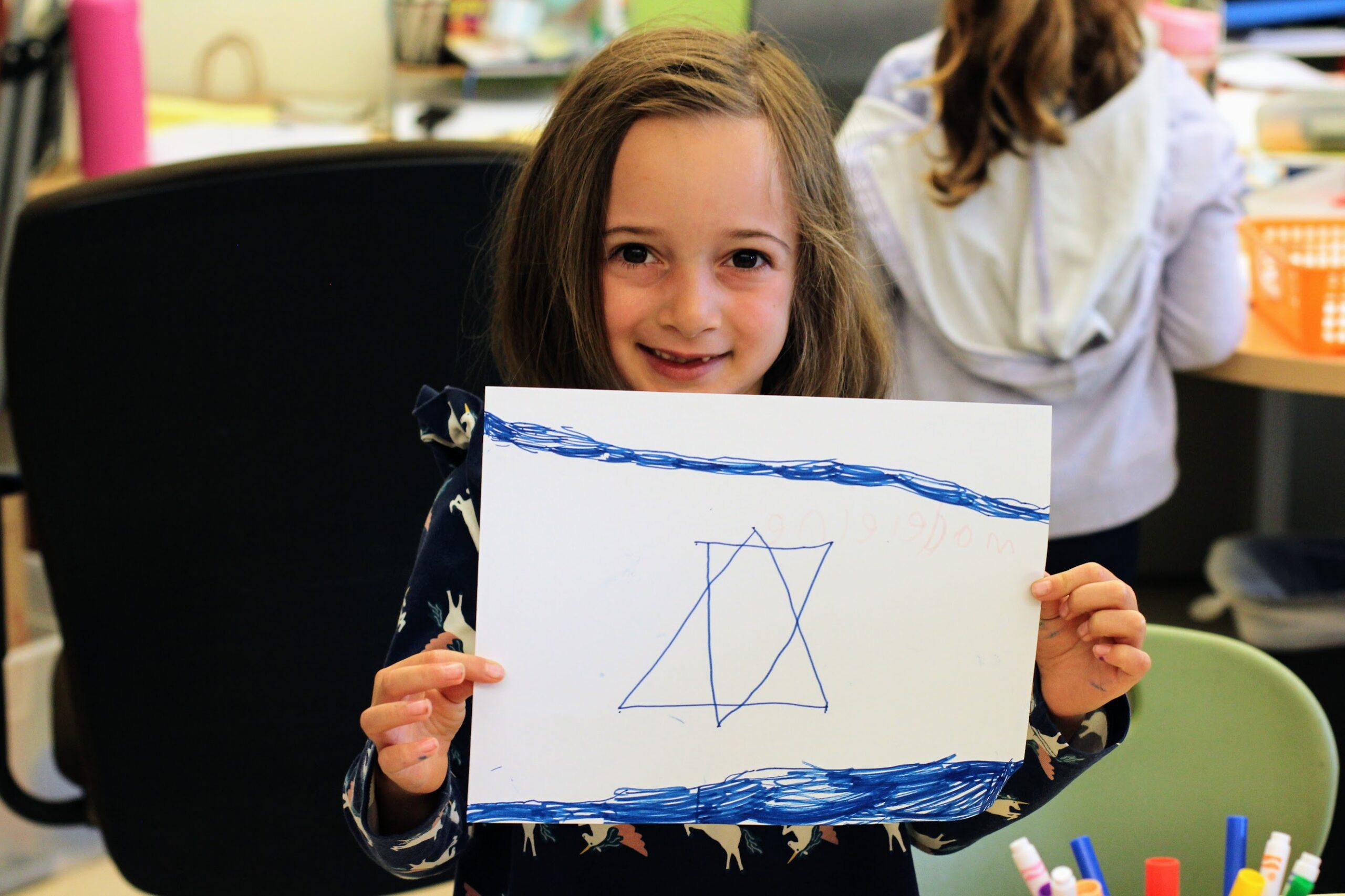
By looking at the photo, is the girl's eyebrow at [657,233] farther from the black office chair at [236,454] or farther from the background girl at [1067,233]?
the background girl at [1067,233]

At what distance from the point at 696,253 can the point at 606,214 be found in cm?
6

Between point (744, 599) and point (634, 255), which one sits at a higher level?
point (634, 255)

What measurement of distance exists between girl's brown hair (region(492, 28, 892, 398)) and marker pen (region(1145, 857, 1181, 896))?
0.31 meters

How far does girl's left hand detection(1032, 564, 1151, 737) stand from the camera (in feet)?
1.86

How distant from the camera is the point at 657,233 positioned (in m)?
0.63

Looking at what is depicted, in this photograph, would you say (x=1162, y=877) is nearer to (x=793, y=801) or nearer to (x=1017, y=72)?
(x=793, y=801)

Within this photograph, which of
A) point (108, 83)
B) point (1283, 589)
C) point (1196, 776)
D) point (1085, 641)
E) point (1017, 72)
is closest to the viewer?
point (1085, 641)

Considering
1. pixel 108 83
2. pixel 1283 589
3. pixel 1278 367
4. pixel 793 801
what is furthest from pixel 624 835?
pixel 1283 589

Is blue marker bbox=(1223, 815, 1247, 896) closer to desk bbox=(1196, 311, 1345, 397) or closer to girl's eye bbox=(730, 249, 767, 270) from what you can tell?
girl's eye bbox=(730, 249, 767, 270)

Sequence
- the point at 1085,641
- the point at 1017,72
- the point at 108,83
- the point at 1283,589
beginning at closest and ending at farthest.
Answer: the point at 1085,641, the point at 1017,72, the point at 108,83, the point at 1283,589

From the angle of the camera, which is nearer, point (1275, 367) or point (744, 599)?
point (744, 599)

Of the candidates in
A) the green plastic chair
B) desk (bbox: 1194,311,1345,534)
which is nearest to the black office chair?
the green plastic chair

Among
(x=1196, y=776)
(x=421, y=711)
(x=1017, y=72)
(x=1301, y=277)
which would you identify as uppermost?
(x=1017, y=72)

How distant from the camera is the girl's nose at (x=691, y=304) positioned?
24.5 inches
